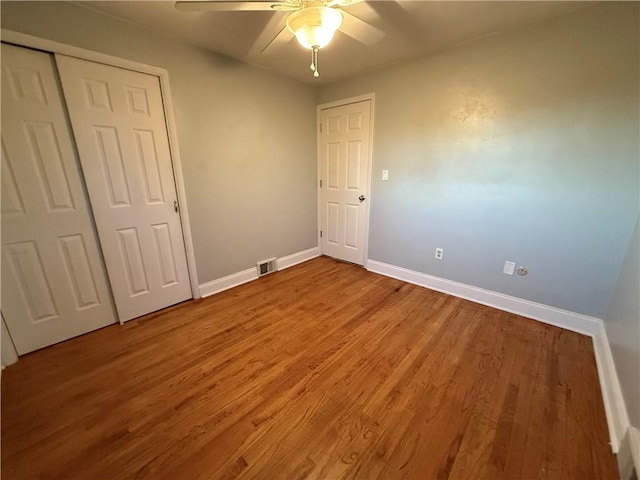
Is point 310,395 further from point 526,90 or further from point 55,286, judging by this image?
point 526,90

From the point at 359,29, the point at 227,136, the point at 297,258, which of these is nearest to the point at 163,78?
the point at 227,136

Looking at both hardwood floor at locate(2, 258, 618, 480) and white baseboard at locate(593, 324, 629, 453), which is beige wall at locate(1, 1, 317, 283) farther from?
white baseboard at locate(593, 324, 629, 453)

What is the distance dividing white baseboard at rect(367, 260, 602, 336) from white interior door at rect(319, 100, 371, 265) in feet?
1.93

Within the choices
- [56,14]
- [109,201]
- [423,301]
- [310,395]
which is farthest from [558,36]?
[109,201]

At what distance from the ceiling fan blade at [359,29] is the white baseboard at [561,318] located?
2.22 meters

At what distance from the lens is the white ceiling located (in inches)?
65.4

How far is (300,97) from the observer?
3121 millimetres

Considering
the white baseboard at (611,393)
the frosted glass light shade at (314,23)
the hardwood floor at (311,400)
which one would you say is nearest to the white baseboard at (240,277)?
the hardwood floor at (311,400)

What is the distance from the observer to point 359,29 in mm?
1493

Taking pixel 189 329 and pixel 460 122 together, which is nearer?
pixel 189 329

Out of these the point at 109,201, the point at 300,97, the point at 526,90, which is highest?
the point at 300,97

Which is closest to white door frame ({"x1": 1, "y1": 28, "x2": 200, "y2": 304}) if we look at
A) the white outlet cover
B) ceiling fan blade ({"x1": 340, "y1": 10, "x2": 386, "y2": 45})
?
ceiling fan blade ({"x1": 340, "y1": 10, "x2": 386, "y2": 45})

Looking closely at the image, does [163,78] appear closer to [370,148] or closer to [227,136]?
[227,136]

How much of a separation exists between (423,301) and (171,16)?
310cm
